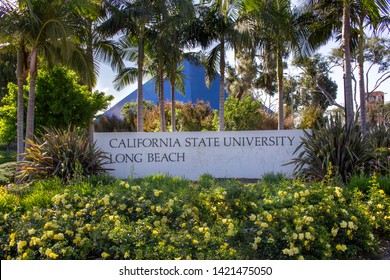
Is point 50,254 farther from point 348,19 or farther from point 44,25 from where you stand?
point 348,19

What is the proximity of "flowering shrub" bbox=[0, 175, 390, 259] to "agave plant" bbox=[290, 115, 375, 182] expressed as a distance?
2729 millimetres

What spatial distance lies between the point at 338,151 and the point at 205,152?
403 cm

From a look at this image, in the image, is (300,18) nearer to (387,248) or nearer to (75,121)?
(75,121)

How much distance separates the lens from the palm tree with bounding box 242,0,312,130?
15.9 meters

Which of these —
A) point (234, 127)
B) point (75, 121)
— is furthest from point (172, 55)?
point (234, 127)

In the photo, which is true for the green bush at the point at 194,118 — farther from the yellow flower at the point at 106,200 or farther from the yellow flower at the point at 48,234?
the yellow flower at the point at 48,234

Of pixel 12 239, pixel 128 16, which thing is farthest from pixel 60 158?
pixel 128 16

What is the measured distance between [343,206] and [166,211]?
2257mm

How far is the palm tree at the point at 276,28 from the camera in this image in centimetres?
1588

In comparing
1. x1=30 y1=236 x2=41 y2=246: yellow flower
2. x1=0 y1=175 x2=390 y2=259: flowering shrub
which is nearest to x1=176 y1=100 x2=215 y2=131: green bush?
x1=0 y1=175 x2=390 y2=259: flowering shrub

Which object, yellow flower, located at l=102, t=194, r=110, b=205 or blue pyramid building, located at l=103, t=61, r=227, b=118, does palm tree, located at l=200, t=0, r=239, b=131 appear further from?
blue pyramid building, located at l=103, t=61, r=227, b=118

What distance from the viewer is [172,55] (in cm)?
1734

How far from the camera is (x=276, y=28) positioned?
1596 centimetres

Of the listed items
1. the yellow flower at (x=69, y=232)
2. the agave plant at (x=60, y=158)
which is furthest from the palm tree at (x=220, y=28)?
the yellow flower at (x=69, y=232)
